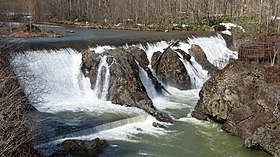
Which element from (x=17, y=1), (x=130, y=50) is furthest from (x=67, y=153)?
(x=17, y=1)

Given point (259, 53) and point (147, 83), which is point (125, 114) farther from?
point (259, 53)

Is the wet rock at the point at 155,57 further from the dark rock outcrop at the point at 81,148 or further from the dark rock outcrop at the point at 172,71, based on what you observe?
the dark rock outcrop at the point at 81,148

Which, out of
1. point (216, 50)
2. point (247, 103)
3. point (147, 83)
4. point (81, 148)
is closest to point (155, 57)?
point (147, 83)

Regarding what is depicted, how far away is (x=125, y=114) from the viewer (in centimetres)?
1948

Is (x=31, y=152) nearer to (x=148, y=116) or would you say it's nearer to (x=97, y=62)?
(x=148, y=116)

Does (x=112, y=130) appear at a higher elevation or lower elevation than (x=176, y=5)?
lower

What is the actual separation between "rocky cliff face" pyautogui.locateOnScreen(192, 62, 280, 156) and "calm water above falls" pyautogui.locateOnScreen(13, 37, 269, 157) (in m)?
0.48

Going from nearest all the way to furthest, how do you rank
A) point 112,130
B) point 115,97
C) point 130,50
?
point 112,130, point 115,97, point 130,50

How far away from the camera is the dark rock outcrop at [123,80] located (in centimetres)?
2122

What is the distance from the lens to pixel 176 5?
55531 mm

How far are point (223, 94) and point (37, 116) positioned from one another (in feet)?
29.0

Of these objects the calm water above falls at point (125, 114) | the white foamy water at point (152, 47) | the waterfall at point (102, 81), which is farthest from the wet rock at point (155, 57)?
the waterfall at point (102, 81)

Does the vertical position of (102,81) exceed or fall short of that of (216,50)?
it falls short

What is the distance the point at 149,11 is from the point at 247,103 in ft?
121
